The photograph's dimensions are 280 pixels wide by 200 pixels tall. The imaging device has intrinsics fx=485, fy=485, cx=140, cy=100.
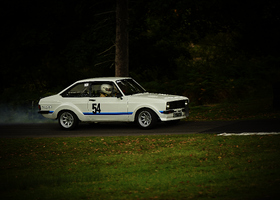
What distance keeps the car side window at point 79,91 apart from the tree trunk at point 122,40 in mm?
4637

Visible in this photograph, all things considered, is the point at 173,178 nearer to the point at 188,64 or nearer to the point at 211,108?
the point at 211,108

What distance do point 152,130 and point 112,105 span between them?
1648 millimetres

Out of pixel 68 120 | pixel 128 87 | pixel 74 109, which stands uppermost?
pixel 128 87

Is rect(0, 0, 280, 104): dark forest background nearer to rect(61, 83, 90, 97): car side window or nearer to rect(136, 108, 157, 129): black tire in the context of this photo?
rect(61, 83, 90, 97): car side window

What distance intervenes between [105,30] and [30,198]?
17.4 m

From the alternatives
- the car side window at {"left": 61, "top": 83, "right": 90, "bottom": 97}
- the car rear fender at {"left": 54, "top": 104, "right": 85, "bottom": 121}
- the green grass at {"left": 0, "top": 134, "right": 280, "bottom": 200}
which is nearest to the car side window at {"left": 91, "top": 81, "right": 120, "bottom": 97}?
the car side window at {"left": 61, "top": 83, "right": 90, "bottom": 97}

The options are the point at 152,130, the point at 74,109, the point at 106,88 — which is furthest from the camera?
the point at 74,109

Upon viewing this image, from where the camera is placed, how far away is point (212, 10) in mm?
20859

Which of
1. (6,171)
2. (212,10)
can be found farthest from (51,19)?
(6,171)

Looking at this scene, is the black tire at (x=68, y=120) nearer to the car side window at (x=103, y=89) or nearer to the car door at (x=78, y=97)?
the car door at (x=78, y=97)

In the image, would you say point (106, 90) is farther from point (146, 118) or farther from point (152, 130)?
point (152, 130)

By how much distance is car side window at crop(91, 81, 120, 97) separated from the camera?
16312mm

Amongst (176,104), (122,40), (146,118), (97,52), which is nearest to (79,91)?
(146,118)

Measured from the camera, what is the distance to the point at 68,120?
1683 centimetres
